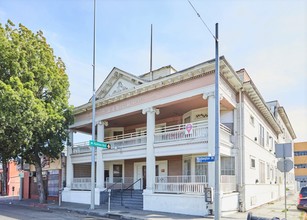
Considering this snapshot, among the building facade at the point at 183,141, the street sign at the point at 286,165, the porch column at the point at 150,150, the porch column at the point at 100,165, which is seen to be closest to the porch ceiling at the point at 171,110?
the building facade at the point at 183,141

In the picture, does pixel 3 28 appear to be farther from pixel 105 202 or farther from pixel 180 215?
pixel 180 215

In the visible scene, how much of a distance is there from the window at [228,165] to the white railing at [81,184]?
1031cm

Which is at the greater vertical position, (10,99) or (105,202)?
(10,99)

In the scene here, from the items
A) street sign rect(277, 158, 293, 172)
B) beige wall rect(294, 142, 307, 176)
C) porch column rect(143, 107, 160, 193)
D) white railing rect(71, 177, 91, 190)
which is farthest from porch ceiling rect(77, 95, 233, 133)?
beige wall rect(294, 142, 307, 176)

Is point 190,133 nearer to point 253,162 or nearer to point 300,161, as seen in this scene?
point 253,162

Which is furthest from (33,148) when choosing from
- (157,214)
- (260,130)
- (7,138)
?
(260,130)

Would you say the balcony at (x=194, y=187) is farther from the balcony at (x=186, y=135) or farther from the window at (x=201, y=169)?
the balcony at (x=186, y=135)

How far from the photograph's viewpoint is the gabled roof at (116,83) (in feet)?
72.1

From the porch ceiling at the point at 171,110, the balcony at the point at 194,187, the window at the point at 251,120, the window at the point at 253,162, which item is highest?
the porch ceiling at the point at 171,110

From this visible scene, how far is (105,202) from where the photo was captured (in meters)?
22.2

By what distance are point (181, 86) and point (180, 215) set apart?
270 inches

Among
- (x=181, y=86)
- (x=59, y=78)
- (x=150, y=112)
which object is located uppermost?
(x=59, y=78)

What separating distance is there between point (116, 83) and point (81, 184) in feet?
26.8

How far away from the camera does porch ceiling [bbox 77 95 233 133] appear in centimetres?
1871
